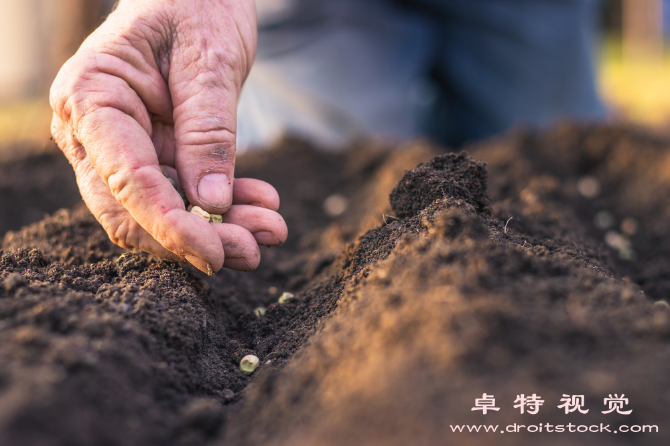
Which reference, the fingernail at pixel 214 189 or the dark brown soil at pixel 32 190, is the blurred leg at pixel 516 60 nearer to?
the dark brown soil at pixel 32 190

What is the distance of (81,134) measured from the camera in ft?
4.11

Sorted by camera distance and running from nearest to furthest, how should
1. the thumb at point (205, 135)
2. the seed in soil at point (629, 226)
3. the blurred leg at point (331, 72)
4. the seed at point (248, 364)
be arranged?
1. the seed at point (248, 364)
2. the thumb at point (205, 135)
3. the seed in soil at point (629, 226)
4. the blurred leg at point (331, 72)

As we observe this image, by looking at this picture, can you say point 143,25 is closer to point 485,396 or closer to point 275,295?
point 275,295

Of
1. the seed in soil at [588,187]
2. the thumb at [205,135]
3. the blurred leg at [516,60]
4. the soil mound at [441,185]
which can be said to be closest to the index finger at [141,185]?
the thumb at [205,135]

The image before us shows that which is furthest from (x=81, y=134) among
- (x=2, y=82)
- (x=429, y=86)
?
(x=2, y=82)

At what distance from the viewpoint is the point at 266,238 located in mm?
1438

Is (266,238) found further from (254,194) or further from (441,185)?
(441,185)

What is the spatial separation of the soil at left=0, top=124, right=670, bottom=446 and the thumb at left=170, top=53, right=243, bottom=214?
0.24 meters

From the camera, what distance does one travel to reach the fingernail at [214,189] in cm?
134

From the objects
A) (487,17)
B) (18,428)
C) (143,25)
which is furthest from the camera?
(487,17)

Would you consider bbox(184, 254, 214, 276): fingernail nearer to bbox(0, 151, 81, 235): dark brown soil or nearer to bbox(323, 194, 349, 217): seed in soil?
bbox(323, 194, 349, 217): seed in soil

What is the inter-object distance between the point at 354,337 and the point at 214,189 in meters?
0.63

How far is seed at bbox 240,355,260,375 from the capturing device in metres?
1.19

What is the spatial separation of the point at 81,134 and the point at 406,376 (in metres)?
1.02
